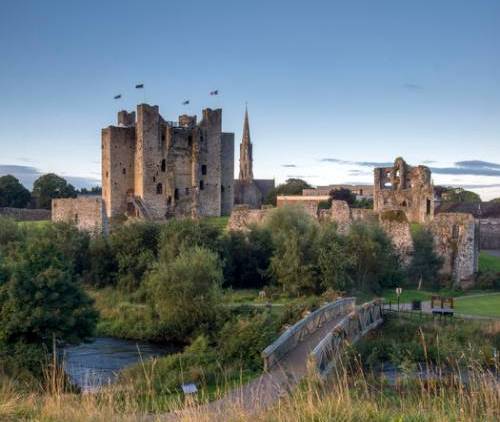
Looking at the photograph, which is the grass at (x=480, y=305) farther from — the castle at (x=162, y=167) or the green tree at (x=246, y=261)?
the castle at (x=162, y=167)

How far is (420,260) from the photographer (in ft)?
127

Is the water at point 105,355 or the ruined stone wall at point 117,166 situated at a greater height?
the ruined stone wall at point 117,166

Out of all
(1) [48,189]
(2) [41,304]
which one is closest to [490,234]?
(2) [41,304]

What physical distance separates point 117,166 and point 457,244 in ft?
99.7

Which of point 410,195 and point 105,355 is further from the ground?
point 410,195

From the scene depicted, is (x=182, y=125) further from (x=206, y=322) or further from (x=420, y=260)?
(x=206, y=322)

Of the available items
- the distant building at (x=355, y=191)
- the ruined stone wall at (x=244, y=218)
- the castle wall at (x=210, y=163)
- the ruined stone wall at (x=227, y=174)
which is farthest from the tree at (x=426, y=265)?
the distant building at (x=355, y=191)

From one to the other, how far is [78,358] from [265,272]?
14.3 metres

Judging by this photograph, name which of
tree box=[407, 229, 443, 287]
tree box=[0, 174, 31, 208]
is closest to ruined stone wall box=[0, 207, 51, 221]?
tree box=[0, 174, 31, 208]

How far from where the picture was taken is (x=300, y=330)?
19391mm

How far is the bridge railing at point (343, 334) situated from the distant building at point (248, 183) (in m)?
51.1

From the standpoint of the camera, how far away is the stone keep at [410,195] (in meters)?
48.4

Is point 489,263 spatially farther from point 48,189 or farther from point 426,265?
point 48,189

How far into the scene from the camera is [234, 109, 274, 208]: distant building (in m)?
83.2
